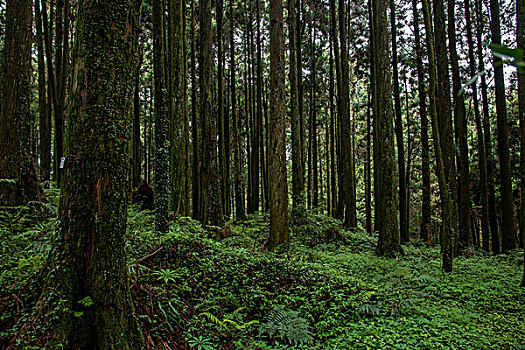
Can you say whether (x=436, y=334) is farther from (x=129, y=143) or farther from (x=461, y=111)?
(x=461, y=111)

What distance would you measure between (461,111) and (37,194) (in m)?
12.9

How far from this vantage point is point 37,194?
6043 millimetres

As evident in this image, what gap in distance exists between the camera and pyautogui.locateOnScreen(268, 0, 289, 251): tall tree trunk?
338 inches

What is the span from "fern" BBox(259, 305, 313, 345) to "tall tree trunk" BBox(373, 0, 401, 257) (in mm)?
5489

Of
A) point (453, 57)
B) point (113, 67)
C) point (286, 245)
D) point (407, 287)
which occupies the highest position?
point (453, 57)

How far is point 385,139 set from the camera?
930cm

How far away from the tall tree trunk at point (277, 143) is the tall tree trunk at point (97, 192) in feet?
18.9

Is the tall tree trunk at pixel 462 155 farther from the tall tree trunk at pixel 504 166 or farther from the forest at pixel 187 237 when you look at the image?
the tall tree trunk at pixel 504 166

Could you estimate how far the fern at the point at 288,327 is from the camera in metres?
4.20

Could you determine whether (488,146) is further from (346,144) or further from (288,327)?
(288,327)

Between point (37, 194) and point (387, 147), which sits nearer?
point (37, 194)

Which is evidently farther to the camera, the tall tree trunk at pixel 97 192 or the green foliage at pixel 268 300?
the green foliage at pixel 268 300

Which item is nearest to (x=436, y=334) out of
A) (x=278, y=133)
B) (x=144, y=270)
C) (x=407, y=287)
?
(x=407, y=287)

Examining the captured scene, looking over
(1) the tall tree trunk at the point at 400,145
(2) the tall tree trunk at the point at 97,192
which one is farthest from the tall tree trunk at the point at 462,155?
(2) the tall tree trunk at the point at 97,192
